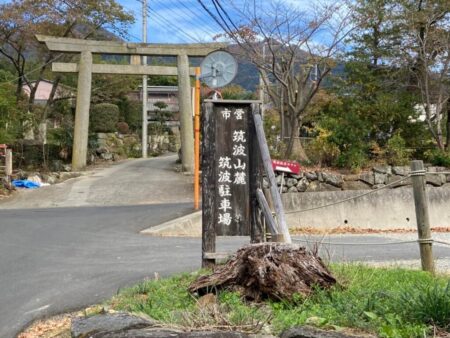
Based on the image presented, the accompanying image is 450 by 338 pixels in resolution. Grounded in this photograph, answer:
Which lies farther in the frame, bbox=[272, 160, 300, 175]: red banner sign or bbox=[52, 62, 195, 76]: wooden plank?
bbox=[52, 62, 195, 76]: wooden plank

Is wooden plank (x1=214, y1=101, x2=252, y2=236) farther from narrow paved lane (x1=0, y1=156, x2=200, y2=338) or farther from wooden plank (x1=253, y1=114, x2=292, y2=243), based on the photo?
narrow paved lane (x1=0, y1=156, x2=200, y2=338)

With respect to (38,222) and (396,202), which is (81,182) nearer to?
(38,222)

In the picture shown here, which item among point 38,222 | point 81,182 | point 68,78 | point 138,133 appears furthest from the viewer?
point 138,133

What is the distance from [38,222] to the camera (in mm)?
12602

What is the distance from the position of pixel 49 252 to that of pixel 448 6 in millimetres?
14066

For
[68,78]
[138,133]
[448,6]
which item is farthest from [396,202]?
[138,133]

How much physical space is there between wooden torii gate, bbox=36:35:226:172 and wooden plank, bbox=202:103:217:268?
1697 cm

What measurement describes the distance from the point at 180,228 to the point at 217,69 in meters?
3.80

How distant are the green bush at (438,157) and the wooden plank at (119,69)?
11880mm

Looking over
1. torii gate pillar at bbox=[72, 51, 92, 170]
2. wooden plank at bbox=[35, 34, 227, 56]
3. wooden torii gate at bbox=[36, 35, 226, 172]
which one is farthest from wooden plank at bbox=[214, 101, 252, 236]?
torii gate pillar at bbox=[72, 51, 92, 170]

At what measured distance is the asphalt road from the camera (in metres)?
6.27

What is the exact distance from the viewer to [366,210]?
13742 millimetres

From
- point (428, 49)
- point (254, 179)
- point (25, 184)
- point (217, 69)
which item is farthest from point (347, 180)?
point (25, 184)

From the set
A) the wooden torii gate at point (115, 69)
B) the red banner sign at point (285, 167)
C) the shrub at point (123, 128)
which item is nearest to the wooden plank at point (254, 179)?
the red banner sign at point (285, 167)
